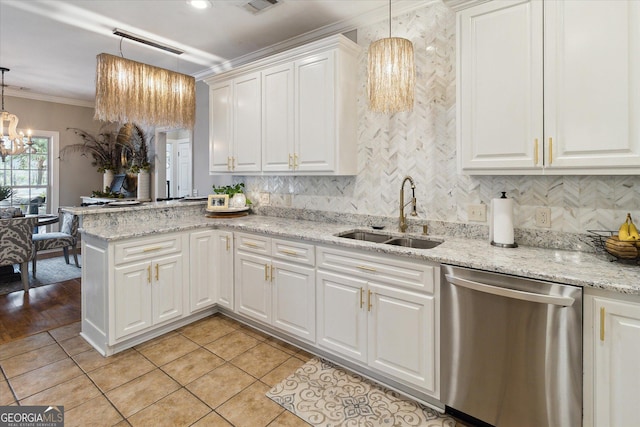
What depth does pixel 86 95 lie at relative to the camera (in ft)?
19.3

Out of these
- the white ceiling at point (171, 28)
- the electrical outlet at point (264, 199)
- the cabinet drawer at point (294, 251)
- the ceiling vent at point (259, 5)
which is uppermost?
the white ceiling at point (171, 28)

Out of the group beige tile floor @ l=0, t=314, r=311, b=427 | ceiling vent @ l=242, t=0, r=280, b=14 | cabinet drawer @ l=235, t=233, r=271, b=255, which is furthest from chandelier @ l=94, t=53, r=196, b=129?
beige tile floor @ l=0, t=314, r=311, b=427

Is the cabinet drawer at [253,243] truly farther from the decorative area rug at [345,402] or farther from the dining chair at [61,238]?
the dining chair at [61,238]

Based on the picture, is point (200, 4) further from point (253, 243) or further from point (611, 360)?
point (611, 360)

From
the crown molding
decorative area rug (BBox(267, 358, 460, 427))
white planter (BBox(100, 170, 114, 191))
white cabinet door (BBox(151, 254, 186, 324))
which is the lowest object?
decorative area rug (BBox(267, 358, 460, 427))

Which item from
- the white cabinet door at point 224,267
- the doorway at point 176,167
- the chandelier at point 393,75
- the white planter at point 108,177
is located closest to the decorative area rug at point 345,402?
the white cabinet door at point 224,267

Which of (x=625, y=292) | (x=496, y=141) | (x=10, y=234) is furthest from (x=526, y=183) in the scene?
(x=10, y=234)

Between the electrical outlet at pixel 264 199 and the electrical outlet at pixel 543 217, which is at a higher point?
the electrical outlet at pixel 264 199

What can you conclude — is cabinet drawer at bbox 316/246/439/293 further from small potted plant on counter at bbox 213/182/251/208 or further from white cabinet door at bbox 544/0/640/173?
small potted plant on counter at bbox 213/182/251/208

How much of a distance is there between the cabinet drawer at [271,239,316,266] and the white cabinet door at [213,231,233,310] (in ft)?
1.91

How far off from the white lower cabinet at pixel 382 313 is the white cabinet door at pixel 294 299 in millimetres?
80

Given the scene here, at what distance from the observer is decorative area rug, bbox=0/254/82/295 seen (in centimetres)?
399

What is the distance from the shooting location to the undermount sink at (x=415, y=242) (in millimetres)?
2363

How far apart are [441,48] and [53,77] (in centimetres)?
533
